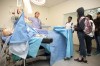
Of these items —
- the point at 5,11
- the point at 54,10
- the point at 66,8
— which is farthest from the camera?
the point at 54,10

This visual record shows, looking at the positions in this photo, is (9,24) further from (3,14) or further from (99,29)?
(99,29)

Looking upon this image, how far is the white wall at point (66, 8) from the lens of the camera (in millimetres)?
4978

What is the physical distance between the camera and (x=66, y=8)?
624 cm

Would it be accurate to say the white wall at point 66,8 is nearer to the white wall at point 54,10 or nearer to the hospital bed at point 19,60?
the white wall at point 54,10

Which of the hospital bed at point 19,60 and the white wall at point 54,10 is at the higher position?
the white wall at point 54,10

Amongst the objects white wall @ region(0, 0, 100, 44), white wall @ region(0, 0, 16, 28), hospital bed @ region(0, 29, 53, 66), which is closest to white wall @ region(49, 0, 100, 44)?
white wall @ region(0, 0, 100, 44)

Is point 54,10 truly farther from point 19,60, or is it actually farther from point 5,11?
point 19,60

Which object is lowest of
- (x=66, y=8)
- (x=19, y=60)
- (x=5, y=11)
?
(x=19, y=60)

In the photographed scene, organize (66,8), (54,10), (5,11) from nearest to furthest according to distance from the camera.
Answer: (5,11) → (66,8) → (54,10)

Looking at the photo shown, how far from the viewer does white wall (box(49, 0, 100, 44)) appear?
4.98 metres

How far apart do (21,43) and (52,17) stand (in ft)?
18.0

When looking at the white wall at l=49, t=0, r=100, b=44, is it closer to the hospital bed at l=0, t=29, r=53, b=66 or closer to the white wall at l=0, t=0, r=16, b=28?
the white wall at l=0, t=0, r=16, b=28

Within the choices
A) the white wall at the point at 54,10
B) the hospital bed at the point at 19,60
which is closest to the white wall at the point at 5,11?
the white wall at the point at 54,10

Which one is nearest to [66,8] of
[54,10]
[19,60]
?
[54,10]
